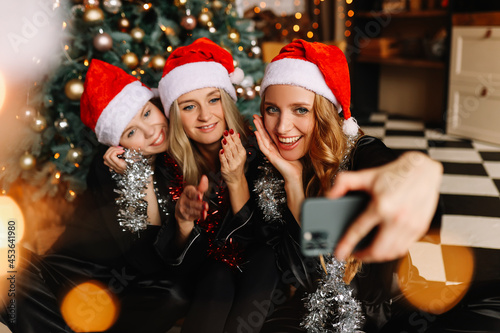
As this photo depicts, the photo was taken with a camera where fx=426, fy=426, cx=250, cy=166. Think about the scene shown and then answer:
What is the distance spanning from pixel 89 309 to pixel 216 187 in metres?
0.55

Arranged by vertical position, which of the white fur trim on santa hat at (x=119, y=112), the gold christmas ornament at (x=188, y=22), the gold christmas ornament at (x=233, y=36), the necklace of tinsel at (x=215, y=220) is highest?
the gold christmas ornament at (x=188, y=22)

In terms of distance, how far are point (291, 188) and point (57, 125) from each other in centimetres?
121

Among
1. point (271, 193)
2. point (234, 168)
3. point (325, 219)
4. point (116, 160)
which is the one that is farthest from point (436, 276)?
point (325, 219)

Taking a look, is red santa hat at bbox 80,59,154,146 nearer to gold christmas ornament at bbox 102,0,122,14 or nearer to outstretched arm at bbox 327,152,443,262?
gold christmas ornament at bbox 102,0,122,14

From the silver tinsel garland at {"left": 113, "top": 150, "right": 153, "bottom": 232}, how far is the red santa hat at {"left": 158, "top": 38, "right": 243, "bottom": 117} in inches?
6.9

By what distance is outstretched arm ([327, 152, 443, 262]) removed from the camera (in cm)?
49

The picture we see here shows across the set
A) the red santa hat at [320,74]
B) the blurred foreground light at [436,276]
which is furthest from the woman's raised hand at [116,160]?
the blurred foreground light at [436,276]

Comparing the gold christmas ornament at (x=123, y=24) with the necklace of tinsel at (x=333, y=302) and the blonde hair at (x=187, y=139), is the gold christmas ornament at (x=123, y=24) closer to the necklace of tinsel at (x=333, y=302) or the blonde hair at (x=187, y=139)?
the blonde hair at (x=187, y=139)

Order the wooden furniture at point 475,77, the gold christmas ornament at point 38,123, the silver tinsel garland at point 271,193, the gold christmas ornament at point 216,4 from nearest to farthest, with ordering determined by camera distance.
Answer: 1. the silver tinsel garland at point 271,193
2. the gold christmas ornament at point 38,123
3. the gold christmas ornament at point 216,4
4. the wooden furniture at point 475,77

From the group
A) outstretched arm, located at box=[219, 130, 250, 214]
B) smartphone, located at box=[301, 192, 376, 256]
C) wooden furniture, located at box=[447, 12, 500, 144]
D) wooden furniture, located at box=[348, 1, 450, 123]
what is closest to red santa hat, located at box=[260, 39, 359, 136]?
outstretched arm, located at box=[219, 130, 250, 214]

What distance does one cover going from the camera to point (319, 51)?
3.62 feet

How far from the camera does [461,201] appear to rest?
7.13 ft

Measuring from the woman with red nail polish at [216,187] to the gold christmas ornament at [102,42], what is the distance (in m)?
0.53

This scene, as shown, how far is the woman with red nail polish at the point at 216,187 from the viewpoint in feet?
3.67
